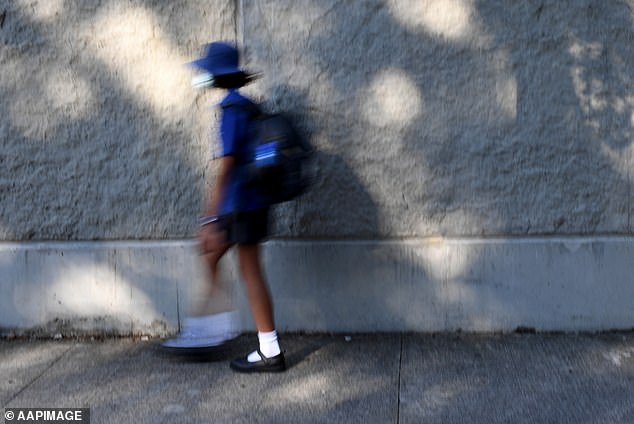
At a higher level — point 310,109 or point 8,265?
point 310,109

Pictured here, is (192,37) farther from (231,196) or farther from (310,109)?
(231,196)

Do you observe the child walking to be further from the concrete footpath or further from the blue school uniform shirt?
the concrete footpath

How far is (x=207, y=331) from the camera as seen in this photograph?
16.9 feet

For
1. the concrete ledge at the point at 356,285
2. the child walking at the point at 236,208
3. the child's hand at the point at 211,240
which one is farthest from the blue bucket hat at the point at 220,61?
the concrete ledge at the point at 356,285

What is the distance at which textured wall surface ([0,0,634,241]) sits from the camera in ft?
→ 17.7

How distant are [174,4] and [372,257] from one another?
6.54 ft

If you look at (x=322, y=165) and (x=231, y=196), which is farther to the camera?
(x=322, y=165)

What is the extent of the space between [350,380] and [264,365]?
495 mm

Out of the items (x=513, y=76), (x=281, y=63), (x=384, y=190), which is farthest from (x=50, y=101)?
(x=513, y=76)

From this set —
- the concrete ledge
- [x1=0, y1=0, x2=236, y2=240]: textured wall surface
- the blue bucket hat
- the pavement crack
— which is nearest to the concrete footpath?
the pavement crack

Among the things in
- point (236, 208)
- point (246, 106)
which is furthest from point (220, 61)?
point (236, 208)

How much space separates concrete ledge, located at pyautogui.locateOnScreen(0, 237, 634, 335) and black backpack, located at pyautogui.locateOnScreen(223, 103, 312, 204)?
3.16 ft

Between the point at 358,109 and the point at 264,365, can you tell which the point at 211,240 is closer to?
the point at 264,365

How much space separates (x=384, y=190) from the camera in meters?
5.52
